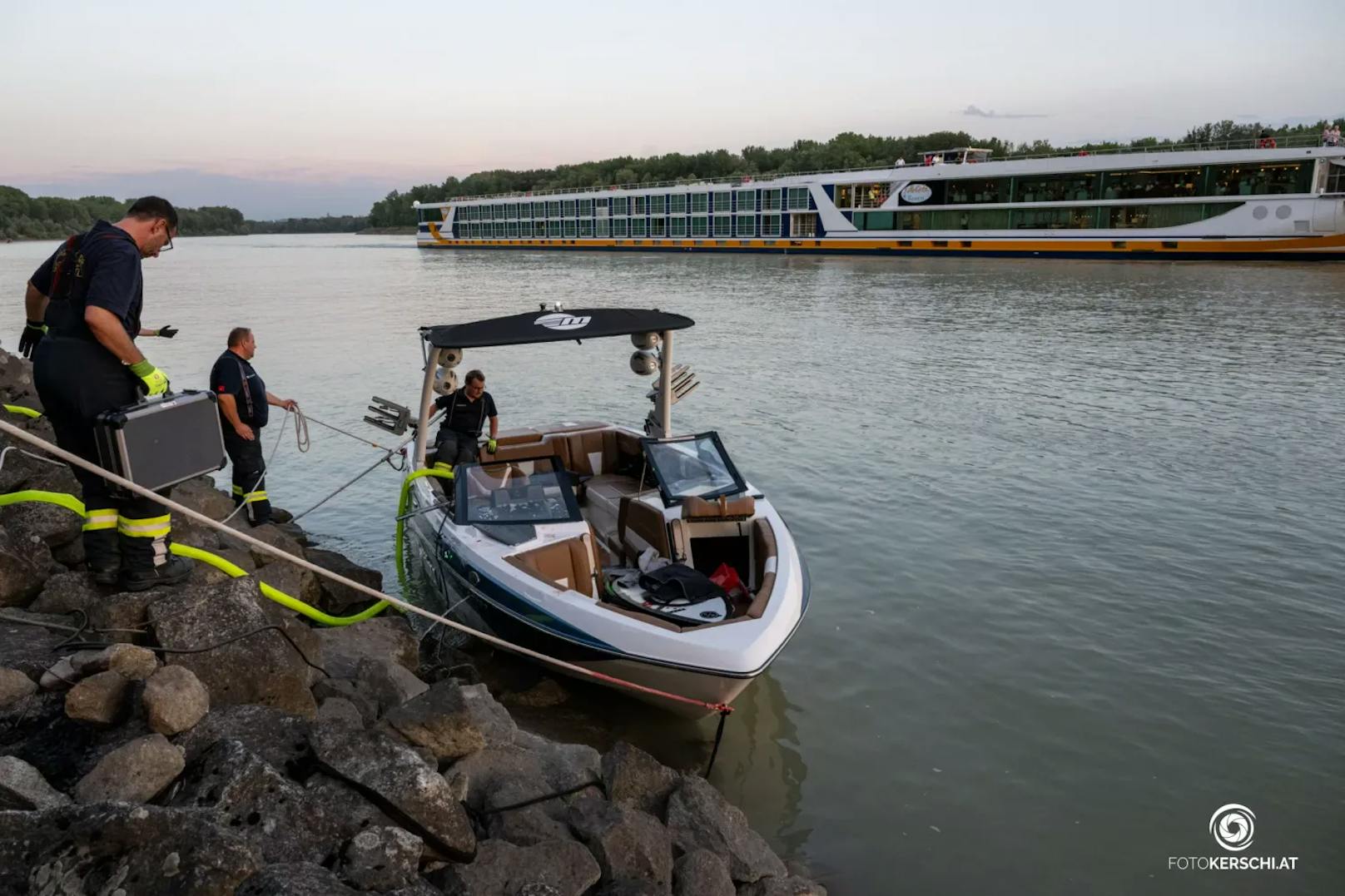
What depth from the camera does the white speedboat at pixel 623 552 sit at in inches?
241

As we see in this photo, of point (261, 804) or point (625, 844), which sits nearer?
point (261, 804)

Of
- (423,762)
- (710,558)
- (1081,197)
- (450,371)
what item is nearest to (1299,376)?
(710,558)

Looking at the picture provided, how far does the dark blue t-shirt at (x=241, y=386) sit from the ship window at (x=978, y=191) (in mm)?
55925

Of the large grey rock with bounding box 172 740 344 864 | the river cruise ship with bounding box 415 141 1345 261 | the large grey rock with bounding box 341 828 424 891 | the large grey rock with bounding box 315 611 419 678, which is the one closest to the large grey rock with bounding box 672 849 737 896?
the large grey rock with bounding box 341 828 424 891

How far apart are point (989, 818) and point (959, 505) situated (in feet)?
20.0

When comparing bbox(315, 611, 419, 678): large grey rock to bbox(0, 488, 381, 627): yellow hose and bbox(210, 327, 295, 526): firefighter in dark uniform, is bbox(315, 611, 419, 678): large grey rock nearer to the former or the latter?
bbox(0, 488, 381, 627): yellow hose

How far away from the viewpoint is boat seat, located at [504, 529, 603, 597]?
7004 millimetres

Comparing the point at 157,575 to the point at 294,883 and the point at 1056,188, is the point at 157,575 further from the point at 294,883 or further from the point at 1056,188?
the point at 1056,188

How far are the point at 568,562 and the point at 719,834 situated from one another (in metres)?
2.75

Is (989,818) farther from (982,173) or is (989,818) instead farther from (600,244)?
(600,244)

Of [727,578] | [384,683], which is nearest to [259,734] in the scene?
[384,683]

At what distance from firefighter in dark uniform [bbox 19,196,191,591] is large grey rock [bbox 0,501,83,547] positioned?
1407 mm

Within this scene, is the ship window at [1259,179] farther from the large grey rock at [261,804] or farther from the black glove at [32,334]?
the large grey rock at [261,804]

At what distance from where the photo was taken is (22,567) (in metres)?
5.44
